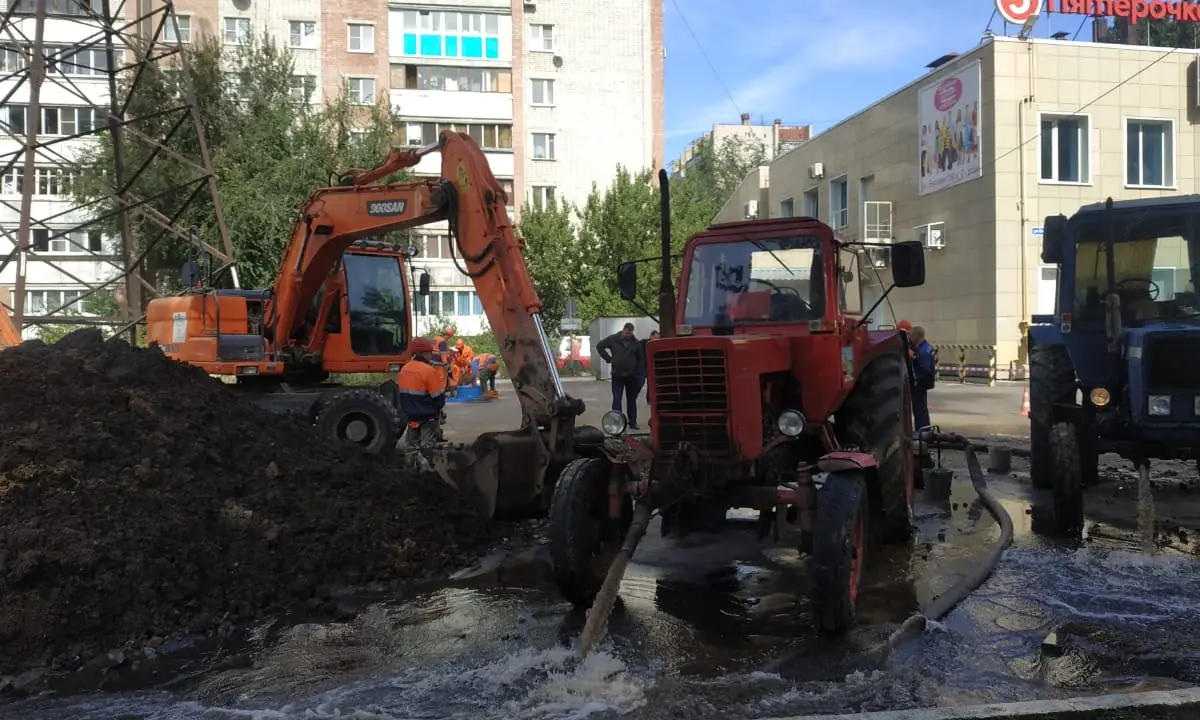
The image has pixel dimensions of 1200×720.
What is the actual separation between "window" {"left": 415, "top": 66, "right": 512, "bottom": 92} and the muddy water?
37.3 meters

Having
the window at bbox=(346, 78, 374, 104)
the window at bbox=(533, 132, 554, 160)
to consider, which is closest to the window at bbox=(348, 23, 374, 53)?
the window at bbox=(346, 78, 374, 104)

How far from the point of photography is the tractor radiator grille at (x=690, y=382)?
218 inches

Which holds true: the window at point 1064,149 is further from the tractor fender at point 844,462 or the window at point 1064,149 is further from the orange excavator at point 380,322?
the tractor fender at point 844,462

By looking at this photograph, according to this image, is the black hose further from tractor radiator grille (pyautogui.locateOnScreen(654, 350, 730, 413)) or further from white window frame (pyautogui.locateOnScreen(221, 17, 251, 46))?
white window frame (pyautogui.locateOnScreen(221, 17, 251, 46))

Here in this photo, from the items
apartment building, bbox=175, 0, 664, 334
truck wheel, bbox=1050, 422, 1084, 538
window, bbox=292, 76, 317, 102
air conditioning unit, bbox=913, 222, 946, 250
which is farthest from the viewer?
apartment building, bbox=175, 0, 664, 334

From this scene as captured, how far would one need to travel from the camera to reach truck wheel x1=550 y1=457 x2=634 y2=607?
5730 mm

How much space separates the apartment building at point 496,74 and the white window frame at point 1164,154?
2152 cm

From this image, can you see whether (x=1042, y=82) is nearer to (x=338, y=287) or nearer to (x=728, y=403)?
(x=338, y=287)

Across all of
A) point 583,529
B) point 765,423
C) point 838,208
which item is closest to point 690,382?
point 765,423

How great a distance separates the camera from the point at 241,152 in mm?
29781

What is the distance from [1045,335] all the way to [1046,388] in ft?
1.85

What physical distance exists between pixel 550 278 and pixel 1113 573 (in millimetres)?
35100

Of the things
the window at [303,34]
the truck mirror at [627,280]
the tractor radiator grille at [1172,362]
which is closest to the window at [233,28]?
the window at [303,34]

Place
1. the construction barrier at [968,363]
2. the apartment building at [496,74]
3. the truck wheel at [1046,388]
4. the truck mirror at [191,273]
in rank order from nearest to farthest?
the truck wheel at [1046,388]
the truck mirror at [191,273]
the construction barrier at [968,363]
the apartment building at [496,74]
